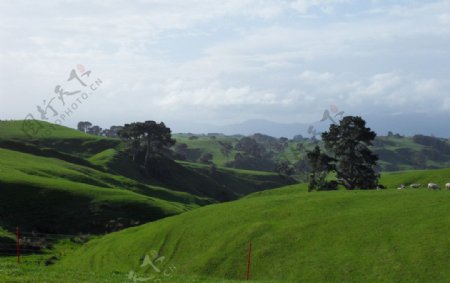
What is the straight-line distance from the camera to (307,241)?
43125mm

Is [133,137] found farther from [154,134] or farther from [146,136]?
[154,134]

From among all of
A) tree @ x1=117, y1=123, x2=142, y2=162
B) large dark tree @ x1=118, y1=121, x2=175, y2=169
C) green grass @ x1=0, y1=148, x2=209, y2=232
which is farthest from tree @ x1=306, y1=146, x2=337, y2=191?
tree @ x1=117, y1=123, x2=142, y2=162

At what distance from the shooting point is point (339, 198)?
53.1 metres

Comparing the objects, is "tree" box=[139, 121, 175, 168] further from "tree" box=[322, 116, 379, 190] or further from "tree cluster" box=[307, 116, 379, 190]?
"tree" box=[322, 116, 379, 190]

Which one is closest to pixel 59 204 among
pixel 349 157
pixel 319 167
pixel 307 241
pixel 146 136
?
pixel 319 167

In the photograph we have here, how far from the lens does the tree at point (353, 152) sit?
288 feet

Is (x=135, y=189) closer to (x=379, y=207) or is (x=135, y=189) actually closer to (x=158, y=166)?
(x=158, y=166)

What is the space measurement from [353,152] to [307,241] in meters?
48.8

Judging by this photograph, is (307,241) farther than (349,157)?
No

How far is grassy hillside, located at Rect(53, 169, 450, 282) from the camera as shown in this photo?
3728cm

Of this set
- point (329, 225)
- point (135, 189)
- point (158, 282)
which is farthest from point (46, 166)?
point (158, 282)

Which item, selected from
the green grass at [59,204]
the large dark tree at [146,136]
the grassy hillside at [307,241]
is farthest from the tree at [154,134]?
the grassy hillside at [307,241]

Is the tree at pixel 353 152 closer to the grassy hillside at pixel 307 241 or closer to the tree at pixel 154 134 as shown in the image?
the grassy hillside at pixel 307 241

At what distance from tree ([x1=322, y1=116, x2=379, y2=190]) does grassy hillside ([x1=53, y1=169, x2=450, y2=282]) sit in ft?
105
